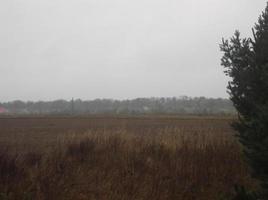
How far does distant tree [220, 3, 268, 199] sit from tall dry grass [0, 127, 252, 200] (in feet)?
5.08

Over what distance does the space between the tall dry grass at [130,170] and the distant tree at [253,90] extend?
155 cm

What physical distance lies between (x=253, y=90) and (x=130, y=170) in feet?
16.1

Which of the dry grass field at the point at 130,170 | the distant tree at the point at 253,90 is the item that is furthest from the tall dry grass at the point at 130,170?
the distant tree at the point at 253,90

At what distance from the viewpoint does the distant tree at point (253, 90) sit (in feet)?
14.2

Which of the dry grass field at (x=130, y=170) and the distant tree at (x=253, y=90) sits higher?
the distant tree at (x=253, y=90)

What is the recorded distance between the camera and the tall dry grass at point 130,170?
7.20 m

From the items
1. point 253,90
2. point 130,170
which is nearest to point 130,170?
point 130,170

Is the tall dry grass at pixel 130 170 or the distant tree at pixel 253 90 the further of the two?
the tall dry grass at pixel 130 170

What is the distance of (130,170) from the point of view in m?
8.62

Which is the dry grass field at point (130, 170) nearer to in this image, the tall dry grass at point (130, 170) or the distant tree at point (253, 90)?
the tall dry grass at point (130, 170)

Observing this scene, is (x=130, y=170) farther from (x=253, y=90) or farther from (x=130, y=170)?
(x=253, y=90)

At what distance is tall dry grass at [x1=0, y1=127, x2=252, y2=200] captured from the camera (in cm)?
720

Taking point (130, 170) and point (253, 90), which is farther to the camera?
point (130, 170)

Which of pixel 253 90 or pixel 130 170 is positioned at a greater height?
pixel 253 90
